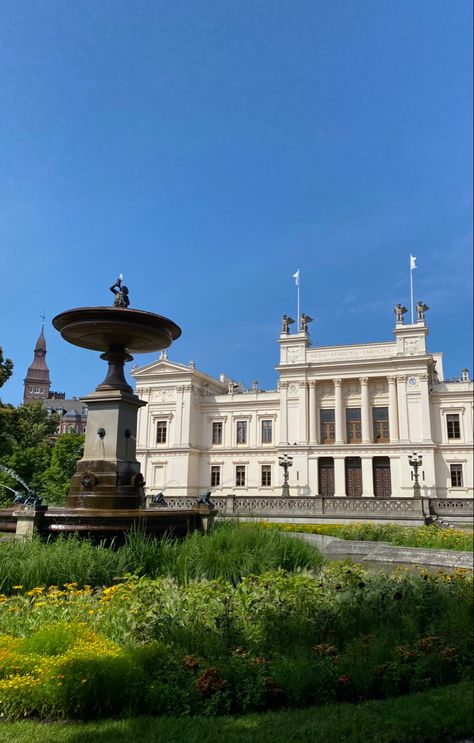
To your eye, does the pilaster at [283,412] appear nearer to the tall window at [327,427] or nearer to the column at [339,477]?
the tall window at [327,427]

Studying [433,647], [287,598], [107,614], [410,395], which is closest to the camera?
[433,647]

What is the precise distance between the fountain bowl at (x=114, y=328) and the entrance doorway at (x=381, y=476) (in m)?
32.3

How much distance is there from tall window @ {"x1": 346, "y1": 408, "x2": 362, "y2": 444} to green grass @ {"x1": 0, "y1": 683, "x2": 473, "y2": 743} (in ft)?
129

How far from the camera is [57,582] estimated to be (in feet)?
23.4

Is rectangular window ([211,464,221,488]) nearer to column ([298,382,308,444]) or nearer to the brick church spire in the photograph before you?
column ([298,382,308,444])

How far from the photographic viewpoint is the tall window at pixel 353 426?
4272cm

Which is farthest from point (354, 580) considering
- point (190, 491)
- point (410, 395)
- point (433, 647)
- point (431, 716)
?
point (190, 491)

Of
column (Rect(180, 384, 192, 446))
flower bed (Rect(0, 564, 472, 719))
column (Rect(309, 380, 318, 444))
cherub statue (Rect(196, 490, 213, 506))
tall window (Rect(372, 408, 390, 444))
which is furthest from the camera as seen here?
column (Rect(180, 384, 192, 446))

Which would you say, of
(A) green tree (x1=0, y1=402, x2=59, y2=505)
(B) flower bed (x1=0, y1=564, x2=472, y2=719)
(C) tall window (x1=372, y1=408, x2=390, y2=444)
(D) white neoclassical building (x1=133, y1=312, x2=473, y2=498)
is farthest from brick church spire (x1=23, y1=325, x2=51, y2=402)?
(C) tall window (x1=372, y1=408, x2=390, y2=444)

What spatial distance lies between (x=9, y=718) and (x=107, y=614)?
1.56 meters

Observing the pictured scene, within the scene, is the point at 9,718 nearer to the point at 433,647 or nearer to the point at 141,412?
the point at 433,647

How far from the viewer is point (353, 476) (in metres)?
41.6

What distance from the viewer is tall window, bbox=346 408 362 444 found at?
42719mm

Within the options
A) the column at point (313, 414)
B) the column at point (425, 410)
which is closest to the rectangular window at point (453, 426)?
the column at point (425, 410)
